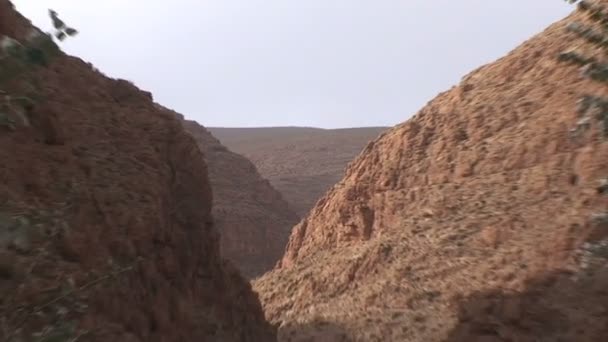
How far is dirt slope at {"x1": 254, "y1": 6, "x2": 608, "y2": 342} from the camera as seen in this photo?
13859 millimetres

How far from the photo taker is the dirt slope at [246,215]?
39.5m

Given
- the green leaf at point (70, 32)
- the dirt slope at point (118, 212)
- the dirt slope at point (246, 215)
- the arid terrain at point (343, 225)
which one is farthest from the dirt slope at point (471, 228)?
the dirt slope at point (246, 215)

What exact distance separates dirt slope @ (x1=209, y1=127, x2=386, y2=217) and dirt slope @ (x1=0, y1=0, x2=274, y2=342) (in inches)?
1641

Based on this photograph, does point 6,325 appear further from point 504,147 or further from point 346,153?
point 346,153

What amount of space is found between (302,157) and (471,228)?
5896 cm

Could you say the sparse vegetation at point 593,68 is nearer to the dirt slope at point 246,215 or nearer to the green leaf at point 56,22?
the green leaf at point 56,22

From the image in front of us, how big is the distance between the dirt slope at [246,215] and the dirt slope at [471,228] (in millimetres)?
13459

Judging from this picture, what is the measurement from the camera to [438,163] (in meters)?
21.6

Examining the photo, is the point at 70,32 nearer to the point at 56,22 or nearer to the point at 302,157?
the point at 56,22

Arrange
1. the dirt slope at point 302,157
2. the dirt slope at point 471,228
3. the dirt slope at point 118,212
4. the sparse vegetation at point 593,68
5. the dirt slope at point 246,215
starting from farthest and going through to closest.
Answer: the dirt slope at point 302,157 < the dirt slope at point 246,215 < the dirt slope at point 471,228 < the dirt slope at point 118,212 < the sparse vegetation at point 593,68

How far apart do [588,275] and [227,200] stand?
97.9ft

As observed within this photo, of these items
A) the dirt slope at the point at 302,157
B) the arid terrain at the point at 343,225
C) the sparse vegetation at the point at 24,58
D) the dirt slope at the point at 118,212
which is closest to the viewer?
the sparse vegetation at the point at 24,58

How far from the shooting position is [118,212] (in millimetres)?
9758

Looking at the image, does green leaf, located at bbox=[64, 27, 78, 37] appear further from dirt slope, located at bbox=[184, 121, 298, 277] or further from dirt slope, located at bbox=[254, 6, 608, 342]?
dirt slope, located at bbox=[184, 121, 298, 277]
